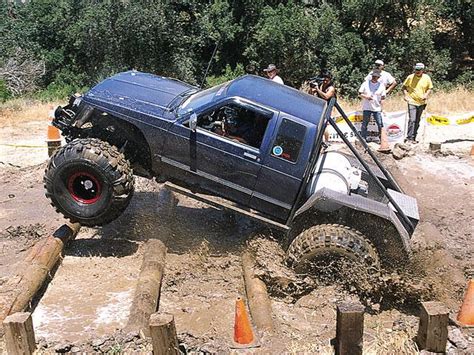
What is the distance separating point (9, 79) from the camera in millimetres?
25688

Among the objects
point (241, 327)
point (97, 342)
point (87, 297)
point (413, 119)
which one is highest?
point (413, 119)

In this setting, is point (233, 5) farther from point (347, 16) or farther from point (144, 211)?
point (144, 211)

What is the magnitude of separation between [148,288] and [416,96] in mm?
7987

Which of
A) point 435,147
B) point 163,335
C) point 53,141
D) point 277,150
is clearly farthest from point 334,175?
point 53,141

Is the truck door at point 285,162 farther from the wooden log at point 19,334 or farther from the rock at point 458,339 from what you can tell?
the wooden log at point 19,334

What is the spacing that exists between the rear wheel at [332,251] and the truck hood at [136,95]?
234cm

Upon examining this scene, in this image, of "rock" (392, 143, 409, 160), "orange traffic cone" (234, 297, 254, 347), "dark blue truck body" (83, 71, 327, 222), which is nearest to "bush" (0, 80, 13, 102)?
"rock" (392, 143, 409, 160)

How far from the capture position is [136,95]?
25.0ft

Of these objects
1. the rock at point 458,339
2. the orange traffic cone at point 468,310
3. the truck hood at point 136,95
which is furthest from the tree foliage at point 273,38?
the rock at point 458,339

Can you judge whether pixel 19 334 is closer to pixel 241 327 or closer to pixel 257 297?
pixel 241 327

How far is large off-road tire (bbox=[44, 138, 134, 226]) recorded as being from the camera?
7.12 metres

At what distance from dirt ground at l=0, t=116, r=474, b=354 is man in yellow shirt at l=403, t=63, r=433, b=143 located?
265 cm

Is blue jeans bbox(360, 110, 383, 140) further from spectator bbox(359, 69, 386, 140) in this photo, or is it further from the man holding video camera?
the man holding video camera

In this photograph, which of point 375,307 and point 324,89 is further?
point 324,89
